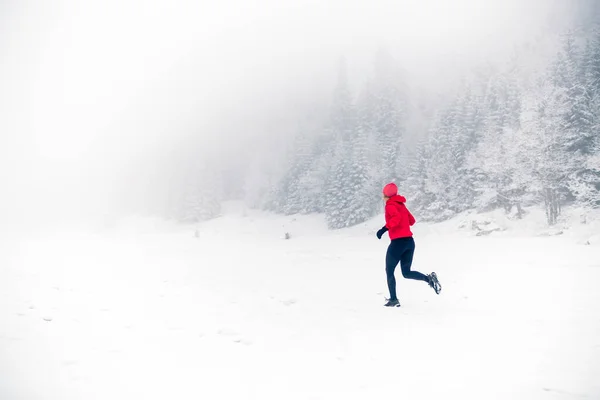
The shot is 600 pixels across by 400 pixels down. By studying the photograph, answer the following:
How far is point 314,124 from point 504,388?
77.4 m

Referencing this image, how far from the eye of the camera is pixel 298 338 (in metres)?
4.84

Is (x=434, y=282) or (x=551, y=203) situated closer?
(x=434, y=282)

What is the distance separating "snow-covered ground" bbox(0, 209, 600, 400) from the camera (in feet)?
10.9

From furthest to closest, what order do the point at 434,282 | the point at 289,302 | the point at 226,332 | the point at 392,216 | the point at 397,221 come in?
the point at 289,302 < the point at 434,282 < the point at 392,216 < the point at 397,221 < the point at 226,332

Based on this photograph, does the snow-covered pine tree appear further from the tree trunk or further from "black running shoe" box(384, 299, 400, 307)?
"black running shoe" box(384, 299, 400, 307)

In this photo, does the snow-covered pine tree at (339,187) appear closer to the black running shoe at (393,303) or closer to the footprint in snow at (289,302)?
the footprint in snow at (289,302)

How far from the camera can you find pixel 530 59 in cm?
6500

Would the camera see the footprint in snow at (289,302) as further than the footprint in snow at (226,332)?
Yes

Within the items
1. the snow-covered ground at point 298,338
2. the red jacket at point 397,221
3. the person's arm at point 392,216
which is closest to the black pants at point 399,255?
the red jacket at point 397,221

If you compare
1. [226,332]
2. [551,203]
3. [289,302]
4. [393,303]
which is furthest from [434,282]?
[551,203]

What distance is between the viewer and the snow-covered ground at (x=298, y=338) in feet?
10.9

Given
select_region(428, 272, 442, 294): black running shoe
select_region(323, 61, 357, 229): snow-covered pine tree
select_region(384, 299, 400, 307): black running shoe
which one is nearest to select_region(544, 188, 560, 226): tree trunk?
select_region(323, 61, 357, 229): snow-covered pine tree

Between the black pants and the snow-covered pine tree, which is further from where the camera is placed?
the snow-covered pine tree

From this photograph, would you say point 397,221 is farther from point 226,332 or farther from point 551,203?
point 551,203
